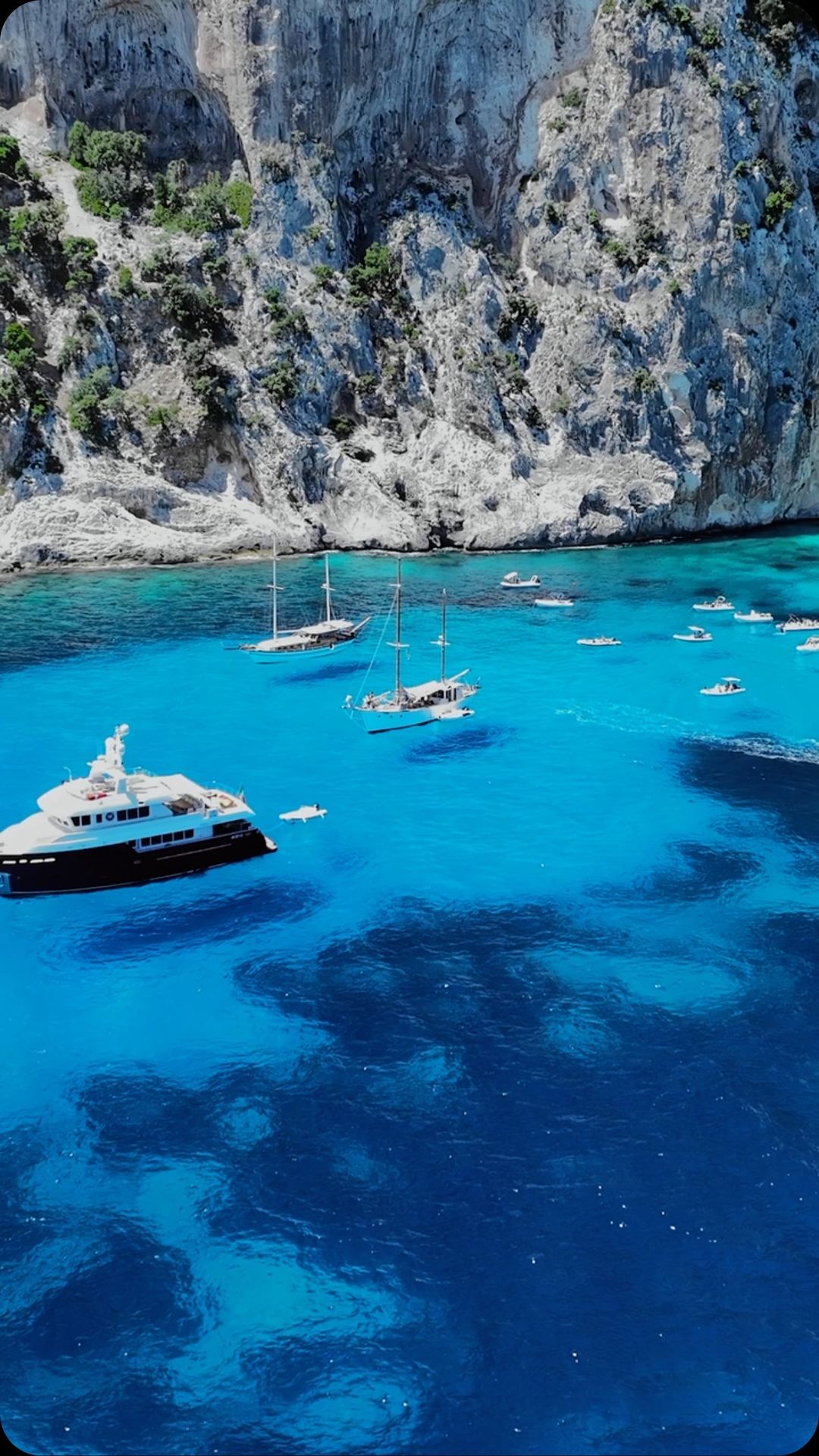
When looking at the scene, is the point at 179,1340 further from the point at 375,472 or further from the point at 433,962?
the point at 375,472

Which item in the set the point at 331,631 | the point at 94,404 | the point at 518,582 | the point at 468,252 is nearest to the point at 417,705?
the point at 331,631

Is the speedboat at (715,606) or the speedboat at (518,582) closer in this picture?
the speedboat at (715,606)

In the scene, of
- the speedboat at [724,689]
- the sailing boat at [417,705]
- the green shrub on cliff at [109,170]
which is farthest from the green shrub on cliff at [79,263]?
the speedboat at [724,689]

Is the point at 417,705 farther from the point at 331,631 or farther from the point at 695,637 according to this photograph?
the point at 695,637

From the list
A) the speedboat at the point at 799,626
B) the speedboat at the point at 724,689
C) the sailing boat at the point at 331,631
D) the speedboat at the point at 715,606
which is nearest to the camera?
the speedboat at the point at 724,689

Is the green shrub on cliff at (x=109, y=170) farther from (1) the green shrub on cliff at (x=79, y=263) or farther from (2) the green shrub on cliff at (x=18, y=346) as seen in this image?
(2) the green shrub on cliff at (x=18, y=346)

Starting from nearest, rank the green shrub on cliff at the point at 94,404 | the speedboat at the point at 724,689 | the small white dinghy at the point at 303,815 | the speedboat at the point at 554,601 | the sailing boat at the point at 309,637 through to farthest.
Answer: the small white dinghy at the point at 303,815, the speedboat at the point at 724,689, the sailing boat at the point at 309,637, the speedboat at the point at 554,601, the green shrub on cliff at the point at 94,404

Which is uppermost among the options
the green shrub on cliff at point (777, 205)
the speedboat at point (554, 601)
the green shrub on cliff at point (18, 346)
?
the green shrub on cliff at point (777, 205)

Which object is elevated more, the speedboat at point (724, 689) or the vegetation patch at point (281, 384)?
the vegetation patch at point (281, 384)
